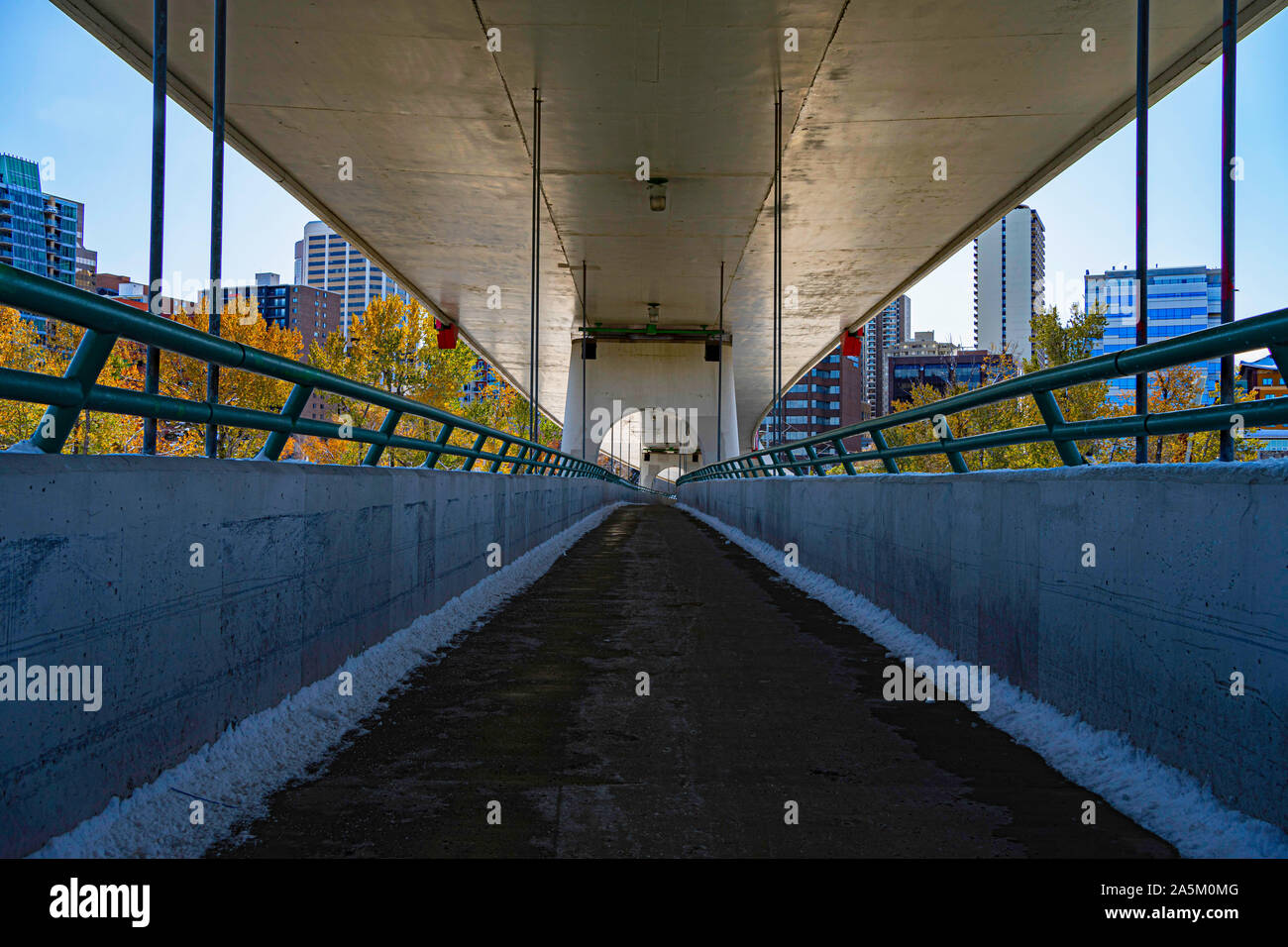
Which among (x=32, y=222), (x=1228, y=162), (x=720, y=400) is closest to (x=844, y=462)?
(x=1228, y=162)

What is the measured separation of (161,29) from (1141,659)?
6.08 metres

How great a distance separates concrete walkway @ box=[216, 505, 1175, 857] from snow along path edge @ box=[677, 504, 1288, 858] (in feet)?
0.25

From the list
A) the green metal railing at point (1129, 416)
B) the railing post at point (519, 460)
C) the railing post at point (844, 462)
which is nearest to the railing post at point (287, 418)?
the green metal railing at point (1129, 416)

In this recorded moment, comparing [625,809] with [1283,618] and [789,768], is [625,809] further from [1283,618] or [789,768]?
[1283,618]

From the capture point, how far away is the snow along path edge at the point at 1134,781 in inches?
121

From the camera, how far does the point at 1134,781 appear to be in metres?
3.72

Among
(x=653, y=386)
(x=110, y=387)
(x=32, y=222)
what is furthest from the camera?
(x=32, y=222)

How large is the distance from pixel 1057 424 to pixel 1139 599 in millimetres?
1560

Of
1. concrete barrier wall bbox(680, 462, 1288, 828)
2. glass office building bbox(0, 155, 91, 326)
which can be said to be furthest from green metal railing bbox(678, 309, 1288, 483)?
glass office building bbox(0, 155, 91, 326)

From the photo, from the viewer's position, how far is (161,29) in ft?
18.7

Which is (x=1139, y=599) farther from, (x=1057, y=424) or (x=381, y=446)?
(x=381, y=446)

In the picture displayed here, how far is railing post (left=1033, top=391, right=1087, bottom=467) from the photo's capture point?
5137 millimetres

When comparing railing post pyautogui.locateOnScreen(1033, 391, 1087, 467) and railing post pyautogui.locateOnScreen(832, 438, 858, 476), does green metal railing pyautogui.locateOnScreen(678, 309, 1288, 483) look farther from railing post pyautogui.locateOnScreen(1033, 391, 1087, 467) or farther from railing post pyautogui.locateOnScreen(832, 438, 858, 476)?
railing post pyautogui.locateOnScreen(832, 438, 858, 476)
